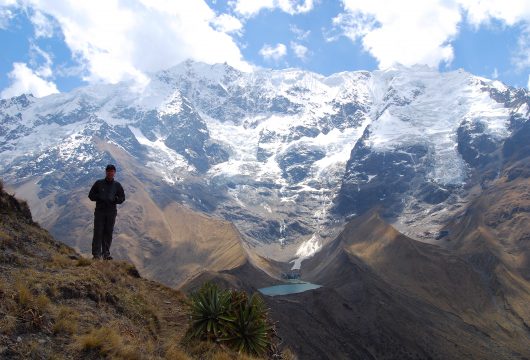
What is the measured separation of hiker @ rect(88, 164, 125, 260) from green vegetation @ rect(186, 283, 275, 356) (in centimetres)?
445

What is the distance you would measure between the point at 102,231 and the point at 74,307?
19.5 feet

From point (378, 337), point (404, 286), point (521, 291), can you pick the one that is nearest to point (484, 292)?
point (521, 291)

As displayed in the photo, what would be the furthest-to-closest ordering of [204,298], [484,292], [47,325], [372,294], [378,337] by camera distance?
[484,292], [372,294], [378,337], [204,298], [47,325]

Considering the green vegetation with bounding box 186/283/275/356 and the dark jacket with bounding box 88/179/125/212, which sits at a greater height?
the dark jacket with bounding box 88/179/125/212

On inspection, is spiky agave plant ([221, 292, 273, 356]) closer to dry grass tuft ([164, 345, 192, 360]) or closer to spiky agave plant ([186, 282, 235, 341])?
spiky agave plant ([186, 282, 235, 341])

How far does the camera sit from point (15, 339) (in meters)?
12.8

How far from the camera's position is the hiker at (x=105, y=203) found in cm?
2094

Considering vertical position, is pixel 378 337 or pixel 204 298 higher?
pixel 204 298

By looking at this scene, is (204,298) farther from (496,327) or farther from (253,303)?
(496,327)

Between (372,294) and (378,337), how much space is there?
88.7 ft

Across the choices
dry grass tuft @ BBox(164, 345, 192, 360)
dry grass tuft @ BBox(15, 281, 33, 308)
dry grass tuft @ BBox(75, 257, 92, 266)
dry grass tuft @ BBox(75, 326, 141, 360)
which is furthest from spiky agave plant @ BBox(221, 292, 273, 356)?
dry grass tuft @ BBox(15, 281, 33, 308)

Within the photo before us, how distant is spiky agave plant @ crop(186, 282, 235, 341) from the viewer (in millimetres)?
18500

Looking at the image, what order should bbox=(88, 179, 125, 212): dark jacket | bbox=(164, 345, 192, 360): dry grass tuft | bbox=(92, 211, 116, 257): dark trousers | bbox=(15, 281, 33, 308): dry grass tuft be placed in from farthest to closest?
bbox=(92, 211, 116, 257): dark trousers → bbox=(88, 179, 125, 212): dark jacket → bbox=(164, 345, 192, 360): dry grass tuft → bbox=(15, 281, 33, 308): dry grass tuft

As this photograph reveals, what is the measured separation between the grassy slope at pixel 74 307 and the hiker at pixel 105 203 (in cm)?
107
